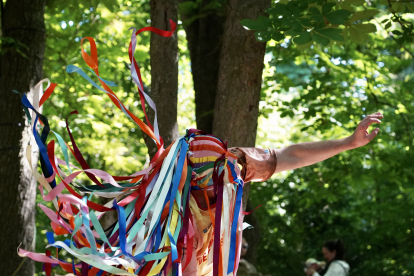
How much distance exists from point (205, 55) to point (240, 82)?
3.75 ft

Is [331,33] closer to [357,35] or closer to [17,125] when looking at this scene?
[357,35]

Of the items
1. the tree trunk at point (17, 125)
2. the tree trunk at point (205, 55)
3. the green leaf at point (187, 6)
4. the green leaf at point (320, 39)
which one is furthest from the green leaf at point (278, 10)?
the tree trunk at point (17, 125)

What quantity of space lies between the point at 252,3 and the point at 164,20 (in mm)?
565

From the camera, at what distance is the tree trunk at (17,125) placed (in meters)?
3.13

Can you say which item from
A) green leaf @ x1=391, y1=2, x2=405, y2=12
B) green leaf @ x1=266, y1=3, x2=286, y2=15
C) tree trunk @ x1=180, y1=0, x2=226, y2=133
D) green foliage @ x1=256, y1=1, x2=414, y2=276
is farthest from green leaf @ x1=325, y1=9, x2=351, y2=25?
tree trunk @ x1=180, y1=0, x2=226, y2=133

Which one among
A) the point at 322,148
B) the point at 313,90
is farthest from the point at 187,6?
the point at 322,148

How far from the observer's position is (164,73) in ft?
8.55

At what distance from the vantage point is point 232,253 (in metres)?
1.61

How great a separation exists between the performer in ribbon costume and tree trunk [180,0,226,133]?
1.54m

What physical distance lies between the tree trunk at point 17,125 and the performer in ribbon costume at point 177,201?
1661 millimetres

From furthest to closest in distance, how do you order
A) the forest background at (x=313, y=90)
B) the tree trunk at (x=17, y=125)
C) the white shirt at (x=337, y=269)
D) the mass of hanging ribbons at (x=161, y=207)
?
1. the white shirt at (x=337, y=269)
2. the tree trunk at (x=17, y=125)
3. the forest background at (x=313, y=90)
4. the mass of hanging ribbons at (x=161, y=207)

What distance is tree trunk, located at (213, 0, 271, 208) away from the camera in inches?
94.3

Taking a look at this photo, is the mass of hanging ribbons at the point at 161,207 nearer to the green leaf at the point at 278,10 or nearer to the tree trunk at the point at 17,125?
the green leaf at the point at 278,10

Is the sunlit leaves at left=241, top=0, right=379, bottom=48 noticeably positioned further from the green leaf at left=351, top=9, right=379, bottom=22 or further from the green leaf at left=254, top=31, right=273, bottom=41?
the green leaf at left=351, top=9, right=379, bottom=22
